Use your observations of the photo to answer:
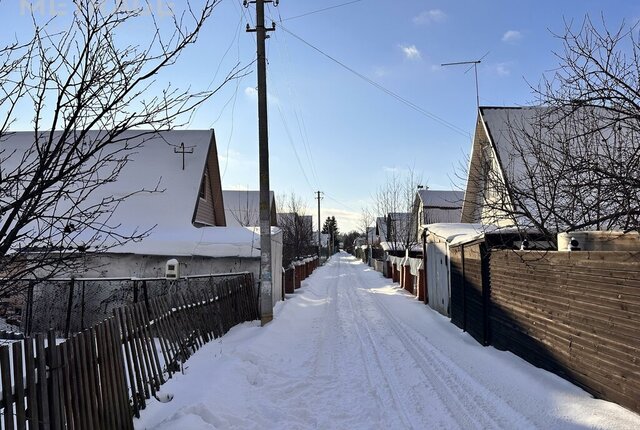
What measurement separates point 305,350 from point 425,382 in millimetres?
3154

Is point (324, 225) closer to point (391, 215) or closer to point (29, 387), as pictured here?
point (391, 215)

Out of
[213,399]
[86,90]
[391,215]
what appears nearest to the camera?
[86,90]

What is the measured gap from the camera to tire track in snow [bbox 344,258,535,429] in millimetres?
5188

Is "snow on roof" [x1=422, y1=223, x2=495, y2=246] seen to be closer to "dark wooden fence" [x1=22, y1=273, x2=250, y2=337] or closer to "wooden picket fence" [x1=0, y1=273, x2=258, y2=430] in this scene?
"dark wooden fence" [x1=22, y1=273, x2=250, y2=337]

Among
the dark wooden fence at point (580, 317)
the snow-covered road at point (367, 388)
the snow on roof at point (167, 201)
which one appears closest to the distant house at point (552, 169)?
the dark wooden fence at point (580, 317)

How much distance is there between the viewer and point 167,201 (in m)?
16.9

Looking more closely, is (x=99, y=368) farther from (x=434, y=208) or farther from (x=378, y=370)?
(x=434, y=208)

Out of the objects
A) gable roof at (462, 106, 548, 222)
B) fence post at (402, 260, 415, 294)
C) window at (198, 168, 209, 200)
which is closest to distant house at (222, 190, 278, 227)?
window at (198, 168, 209, 200)

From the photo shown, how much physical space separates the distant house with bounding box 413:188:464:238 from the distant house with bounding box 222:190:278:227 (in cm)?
1125

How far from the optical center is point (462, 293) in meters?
11.3

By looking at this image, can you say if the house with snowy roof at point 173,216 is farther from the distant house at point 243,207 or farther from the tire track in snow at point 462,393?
the distant house at point 243,207

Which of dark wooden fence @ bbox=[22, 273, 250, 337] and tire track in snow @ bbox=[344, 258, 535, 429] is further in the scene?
dark wooden fence @ bbox=[22, 273, 250, 337]

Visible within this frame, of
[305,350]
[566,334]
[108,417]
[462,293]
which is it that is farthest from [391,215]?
[108,417]

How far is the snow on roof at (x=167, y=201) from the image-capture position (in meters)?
13.9
